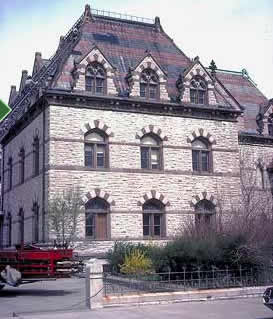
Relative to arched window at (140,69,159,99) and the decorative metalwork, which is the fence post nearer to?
arched window at (140,69,159,99)

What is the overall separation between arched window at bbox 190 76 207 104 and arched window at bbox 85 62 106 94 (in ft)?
20.3

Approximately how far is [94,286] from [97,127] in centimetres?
1492

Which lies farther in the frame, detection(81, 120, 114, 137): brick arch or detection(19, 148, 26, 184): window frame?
detection(19, 148, 26, 184): window frame

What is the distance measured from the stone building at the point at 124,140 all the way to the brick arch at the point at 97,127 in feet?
0.19

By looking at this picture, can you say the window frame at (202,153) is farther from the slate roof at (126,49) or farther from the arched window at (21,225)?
the arched window at (21,225)

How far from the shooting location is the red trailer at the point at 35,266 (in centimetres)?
1866

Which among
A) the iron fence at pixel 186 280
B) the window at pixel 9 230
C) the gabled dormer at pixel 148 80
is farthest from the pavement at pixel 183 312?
the window at pixel 9 230

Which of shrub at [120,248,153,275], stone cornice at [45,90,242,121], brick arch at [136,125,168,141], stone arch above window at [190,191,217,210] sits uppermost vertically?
stone cornice at [45,90,242,121]

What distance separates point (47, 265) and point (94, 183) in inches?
387

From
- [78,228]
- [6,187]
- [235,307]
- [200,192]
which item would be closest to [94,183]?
[78,228]

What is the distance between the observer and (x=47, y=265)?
741 inches

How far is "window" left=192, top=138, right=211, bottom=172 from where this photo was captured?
31.7 m

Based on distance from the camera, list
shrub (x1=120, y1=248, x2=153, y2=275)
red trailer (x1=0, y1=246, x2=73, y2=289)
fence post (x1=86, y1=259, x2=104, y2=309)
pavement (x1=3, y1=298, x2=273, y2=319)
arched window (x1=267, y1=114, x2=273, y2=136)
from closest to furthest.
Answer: pavement (x1=3, y1=298, x2=273, y2=319)
fence post (x1=86, y1=259, x2=104, y2=309)
red trailer (x1=0, y1=246, x2=73, y2=289)
shrub (x1=120, y1=248, x2=153, y2=275)
arched window (x1=267, y1=114, x2=273, y2=136)

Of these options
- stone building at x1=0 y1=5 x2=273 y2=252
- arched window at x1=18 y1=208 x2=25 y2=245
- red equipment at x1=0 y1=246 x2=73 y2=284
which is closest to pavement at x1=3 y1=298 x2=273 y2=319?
red equipment at x1=0 y1=246 x2=73 y2=284
